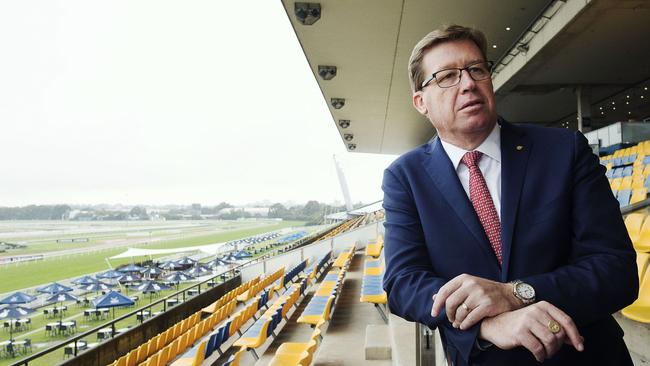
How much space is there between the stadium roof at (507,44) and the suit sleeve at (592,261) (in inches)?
237

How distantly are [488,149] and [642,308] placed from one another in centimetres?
158

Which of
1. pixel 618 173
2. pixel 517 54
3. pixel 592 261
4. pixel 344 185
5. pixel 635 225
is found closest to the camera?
pixel 592 261

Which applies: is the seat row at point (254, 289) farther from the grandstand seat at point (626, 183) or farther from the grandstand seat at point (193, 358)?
the grandstand seat at point (626, 183)

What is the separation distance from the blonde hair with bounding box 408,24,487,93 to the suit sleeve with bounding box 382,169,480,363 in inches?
10.7

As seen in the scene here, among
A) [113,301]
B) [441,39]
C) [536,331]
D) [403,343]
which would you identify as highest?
[441,39]

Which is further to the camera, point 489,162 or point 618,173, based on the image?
point 618,173

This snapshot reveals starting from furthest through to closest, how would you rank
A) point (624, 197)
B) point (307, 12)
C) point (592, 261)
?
point (307, 12) → point (624, 197) → point (592, 261)

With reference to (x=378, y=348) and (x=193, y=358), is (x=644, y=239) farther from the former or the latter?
(x=193, y=358)

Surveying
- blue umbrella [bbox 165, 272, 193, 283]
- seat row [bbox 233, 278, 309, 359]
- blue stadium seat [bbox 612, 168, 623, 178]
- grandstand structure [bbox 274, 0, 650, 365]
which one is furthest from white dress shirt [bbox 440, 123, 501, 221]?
blue umbrella [bbox 165, 272, 193, 283]

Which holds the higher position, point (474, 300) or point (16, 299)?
point (474, 300)

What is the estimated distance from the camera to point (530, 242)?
890mm

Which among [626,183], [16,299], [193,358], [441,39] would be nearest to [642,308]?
[441,39]

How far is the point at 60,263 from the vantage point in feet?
141

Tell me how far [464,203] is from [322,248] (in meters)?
16.5
